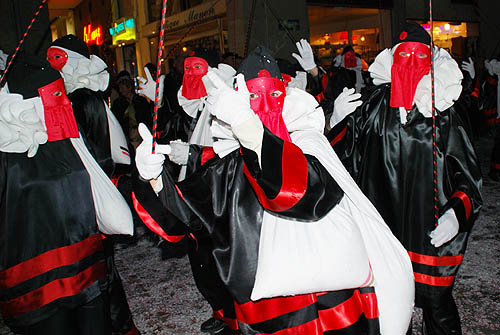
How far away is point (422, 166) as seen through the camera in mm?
2941

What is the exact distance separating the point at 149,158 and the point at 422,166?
6.08 ft

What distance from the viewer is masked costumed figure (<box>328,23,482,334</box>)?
283 cm

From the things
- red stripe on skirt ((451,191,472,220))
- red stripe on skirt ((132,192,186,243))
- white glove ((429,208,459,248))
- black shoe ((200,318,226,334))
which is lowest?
black shoe ((200,318,226,334))

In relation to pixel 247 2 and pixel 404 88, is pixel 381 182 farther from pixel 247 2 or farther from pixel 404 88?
pixel 247 2

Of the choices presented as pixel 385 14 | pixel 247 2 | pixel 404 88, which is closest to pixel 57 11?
pixel 247 2

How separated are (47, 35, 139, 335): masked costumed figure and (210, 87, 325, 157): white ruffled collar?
1202mm

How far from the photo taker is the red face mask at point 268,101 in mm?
2119

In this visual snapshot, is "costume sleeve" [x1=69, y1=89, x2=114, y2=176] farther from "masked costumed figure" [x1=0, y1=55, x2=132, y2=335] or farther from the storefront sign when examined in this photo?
the storefront sign

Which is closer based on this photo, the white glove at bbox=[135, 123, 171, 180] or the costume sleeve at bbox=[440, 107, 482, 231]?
the white glove at bbox=[135, 123, 171, 180]

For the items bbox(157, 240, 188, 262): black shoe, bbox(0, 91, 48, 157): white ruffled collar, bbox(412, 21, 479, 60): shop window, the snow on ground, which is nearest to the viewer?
bbox(0, 91, 48, 157): white ruffled collar

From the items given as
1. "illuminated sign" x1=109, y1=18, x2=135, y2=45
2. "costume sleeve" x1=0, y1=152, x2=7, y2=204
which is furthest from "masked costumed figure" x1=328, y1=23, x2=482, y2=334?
"illuminated sign" x1=109, y1=18, x2=135, y2=45

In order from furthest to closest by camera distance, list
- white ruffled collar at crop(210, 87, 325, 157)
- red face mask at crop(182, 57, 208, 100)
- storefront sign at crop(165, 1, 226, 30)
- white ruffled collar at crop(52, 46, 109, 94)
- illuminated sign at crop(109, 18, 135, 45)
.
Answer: illuminated sign at crop(109, 18, 135, 45)
storefront sign at crop(165, 1, 226, 30)
red face mask at crop(182, 57, 208, 100)
white ruffled collar at crop(52, 46, 109, 94)
white ruffled collar at crop(210, 87, 325, 157)

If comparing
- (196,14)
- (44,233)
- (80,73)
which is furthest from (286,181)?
(196,14)

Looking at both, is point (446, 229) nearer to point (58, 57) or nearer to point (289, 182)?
point (289, 182)
